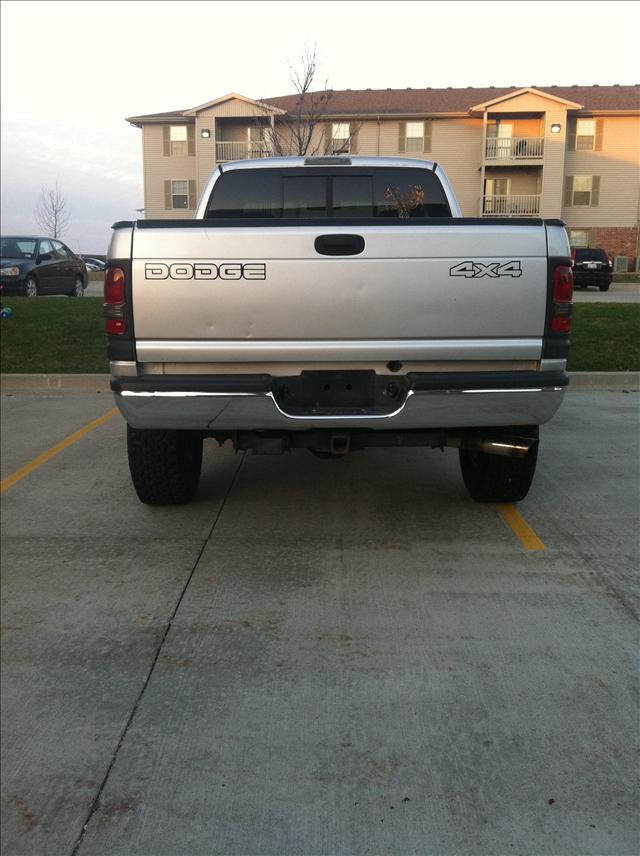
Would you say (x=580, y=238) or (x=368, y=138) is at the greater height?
(x=368, y=138)

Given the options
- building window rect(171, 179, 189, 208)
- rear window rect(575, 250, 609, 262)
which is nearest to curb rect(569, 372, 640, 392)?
rear window rect(575, 250, 609, 262)

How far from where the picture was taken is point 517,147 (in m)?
39.1

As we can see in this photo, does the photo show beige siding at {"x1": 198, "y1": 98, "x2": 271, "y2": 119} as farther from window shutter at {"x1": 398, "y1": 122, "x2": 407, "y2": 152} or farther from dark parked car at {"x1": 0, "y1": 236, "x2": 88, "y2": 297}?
dark parked car at {"x1": 0, "y1": 236, "x2": 88, "y2": 297}

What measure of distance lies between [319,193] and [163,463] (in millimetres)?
2228

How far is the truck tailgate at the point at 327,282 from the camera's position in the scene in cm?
396

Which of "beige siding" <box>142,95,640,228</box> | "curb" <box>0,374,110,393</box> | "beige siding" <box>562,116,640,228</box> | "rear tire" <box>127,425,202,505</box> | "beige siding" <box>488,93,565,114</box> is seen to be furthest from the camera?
"beige siding" <box>562,116,640,228</box>

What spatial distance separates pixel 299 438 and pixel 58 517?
1.78 meters

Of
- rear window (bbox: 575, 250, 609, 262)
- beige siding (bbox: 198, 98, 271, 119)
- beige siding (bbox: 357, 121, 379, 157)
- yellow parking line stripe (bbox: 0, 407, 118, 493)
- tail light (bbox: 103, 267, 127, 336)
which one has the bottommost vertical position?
yellow parking line stripe (bbox: 0, 407, 118, 493)

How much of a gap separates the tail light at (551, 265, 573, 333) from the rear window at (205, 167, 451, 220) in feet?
6.65

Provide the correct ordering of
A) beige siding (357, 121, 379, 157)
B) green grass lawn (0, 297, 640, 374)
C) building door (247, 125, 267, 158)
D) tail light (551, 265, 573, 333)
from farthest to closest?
1. beige siding (357, 121, 379, 157)
2. building door (247, 125, 267, 158)
3. green grass lawn (0, 297, 640, 374)
4. tail light (551, 265, 573, 333)

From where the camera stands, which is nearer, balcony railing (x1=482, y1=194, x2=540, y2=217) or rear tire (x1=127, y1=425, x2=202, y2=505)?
rear tire (x1=127, y1=425, x2=202, y2=505)

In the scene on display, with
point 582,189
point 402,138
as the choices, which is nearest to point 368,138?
point 402,138

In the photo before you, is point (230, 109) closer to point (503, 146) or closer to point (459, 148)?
point (459, 148)

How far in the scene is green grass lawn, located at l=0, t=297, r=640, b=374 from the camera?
1053cm
